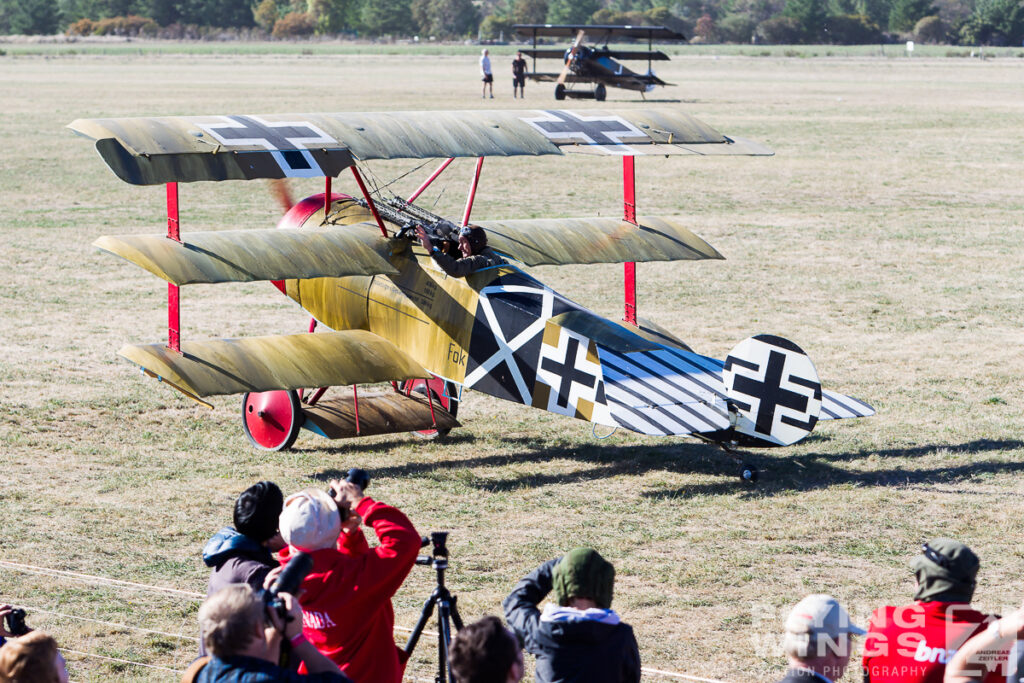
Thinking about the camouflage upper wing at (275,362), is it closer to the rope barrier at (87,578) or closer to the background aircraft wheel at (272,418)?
the background aircraft wheel at (272,418)

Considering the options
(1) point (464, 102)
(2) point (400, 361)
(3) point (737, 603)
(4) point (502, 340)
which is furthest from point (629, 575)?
(1) point (464, 102)

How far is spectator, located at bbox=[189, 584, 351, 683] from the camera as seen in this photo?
11.6 feet

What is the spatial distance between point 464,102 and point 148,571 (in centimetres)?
3487

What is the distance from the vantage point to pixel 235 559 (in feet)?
14.8

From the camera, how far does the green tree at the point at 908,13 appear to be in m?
120

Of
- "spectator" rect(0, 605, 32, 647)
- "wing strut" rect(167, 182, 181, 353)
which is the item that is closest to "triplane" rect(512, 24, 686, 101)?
"wing strut" rect(167, 182, 181, 353)

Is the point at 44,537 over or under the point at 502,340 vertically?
under

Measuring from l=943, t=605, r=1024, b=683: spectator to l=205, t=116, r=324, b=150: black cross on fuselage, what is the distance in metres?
6.52

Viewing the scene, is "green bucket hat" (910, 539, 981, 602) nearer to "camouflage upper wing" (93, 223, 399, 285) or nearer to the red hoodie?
the red hoodie

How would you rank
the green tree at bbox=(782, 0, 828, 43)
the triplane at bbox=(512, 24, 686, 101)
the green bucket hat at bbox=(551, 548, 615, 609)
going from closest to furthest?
the green bucket hat at bbox=(551, 548, 615, 609), the triplane at bbox=(512, 24, 686, 101), the green tree at bbox=(782, 0, 828, 43)

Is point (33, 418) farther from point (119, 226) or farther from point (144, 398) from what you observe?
point (119, 226)

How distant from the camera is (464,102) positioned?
41031 millimetres

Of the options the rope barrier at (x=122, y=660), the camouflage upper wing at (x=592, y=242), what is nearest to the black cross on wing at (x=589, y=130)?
the camouflage upper wing at (x=592, y=242)

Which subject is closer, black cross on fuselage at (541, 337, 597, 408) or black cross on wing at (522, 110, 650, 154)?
black cross on fuselage at (541, 337, 597, 408)
